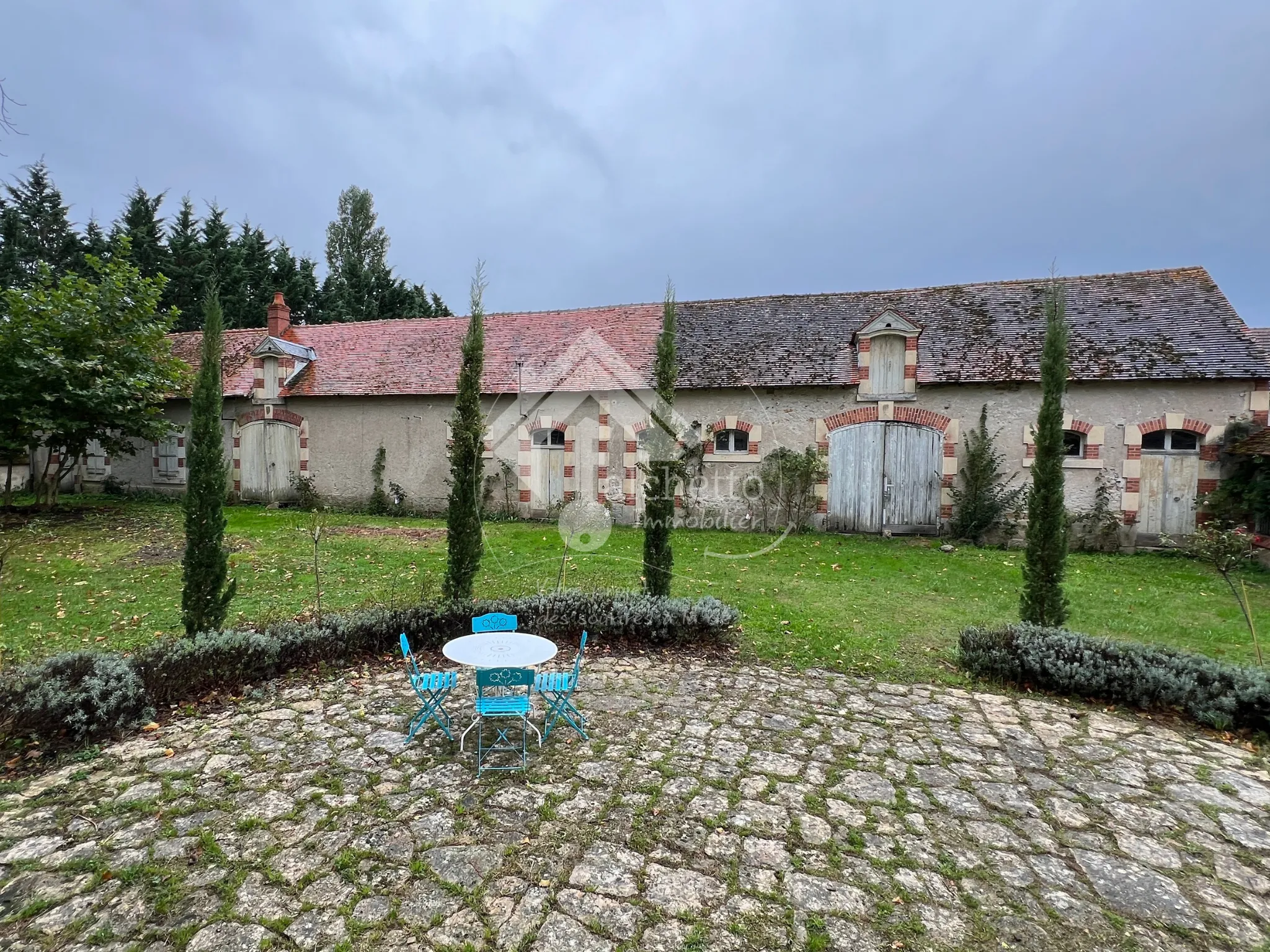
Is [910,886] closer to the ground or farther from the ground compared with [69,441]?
closer to the ground

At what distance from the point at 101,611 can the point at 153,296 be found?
1007 centimetres

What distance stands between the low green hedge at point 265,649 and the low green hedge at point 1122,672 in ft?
8.03

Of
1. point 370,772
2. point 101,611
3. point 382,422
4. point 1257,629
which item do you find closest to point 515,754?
point 370,772

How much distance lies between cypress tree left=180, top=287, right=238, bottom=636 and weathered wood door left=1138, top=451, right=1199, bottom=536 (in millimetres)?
15212

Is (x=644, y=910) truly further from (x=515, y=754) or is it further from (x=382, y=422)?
(x=382, y=422)

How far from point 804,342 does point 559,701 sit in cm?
1194

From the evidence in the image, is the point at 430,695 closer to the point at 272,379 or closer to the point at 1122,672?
the point at 1122,672

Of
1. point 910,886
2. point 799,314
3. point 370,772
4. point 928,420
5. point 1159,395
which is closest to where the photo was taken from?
point 910,886

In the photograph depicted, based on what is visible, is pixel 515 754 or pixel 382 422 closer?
pixel 515 754

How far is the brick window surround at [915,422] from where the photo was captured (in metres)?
12.4

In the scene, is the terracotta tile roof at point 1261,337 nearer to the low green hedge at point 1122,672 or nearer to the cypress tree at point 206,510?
the low green hedge at point 1122,672

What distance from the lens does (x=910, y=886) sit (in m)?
2.72

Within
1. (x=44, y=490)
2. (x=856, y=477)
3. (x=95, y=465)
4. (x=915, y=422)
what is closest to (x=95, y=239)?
(x=95, y=465)

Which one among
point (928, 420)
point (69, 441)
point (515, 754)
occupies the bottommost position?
point (515, 754)
